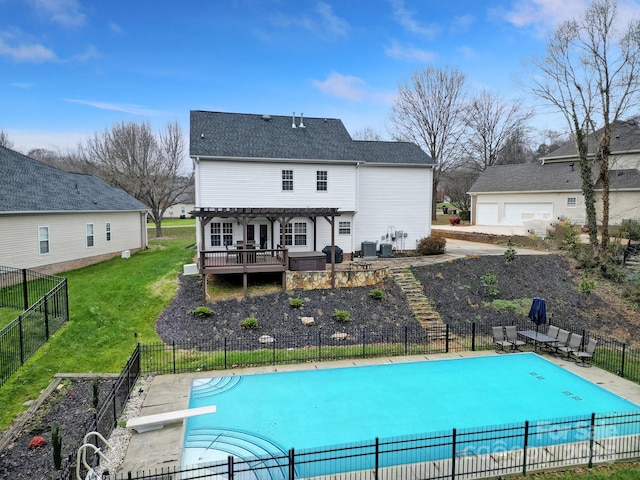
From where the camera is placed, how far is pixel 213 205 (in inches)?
822

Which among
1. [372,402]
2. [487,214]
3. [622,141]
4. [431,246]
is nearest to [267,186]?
[431,246]

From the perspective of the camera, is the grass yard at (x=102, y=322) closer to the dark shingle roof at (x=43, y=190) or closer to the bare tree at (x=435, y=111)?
the dark shingle roof at (x=43, y=190)

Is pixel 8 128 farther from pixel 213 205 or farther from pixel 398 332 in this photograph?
pixel 398 332

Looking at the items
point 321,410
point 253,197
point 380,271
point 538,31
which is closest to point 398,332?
point 380,271

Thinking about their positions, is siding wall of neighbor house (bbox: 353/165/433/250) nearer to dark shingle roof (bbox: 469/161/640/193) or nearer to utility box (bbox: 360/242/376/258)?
utility box (bbox: 360/242/376/258)

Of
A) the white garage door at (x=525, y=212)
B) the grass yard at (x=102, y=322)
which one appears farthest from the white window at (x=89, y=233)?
the white garage door at (x=525, y=212)

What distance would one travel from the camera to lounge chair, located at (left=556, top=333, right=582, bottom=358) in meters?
14.3

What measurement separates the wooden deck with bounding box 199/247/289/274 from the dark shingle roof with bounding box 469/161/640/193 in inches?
1065

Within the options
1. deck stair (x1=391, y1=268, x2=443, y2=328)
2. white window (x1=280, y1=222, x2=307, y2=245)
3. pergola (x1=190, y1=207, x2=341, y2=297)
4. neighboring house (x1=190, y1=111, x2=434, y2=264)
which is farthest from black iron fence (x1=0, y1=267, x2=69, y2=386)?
deck stair (x1=391, y1=268, x2=443, y2=328)

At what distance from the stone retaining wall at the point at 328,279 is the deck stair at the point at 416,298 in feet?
4.23

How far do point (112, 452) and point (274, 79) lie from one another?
1081 inches

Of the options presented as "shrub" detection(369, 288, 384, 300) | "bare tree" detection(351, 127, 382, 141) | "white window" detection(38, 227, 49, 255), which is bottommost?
"shrub" detection(369, 288, 384, 300)

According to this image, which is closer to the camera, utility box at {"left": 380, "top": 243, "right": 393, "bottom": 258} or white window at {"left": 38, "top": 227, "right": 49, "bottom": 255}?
white window at {"left": 38, "top": 227, "right": 49, "bottom": 255}

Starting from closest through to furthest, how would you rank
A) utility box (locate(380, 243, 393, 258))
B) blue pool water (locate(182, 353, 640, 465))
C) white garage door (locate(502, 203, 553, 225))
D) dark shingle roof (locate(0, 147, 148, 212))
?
blue pool water (locate(182, 353, 640, 465)), dark shingle roof (locate(0, 147, 148, 212)), utility box (locate(380, 243, 393, 258)), white garage door (locate(502, 203, 553, 225))
